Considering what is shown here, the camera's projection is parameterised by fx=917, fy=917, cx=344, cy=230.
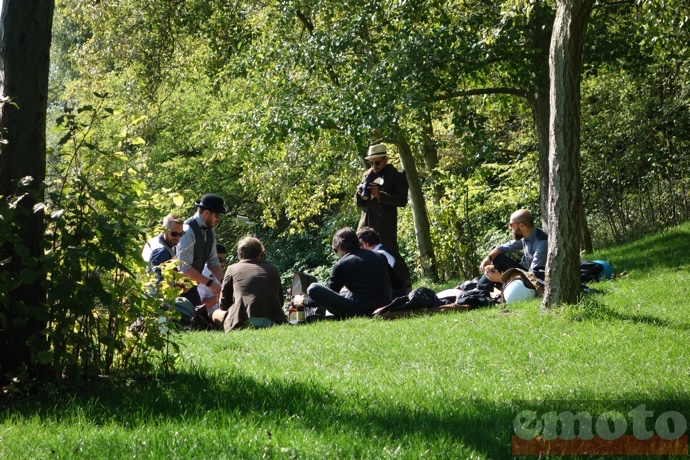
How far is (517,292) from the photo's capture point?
11.9 meters

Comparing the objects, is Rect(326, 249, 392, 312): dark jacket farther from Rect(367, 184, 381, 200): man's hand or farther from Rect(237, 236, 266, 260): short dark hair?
Rect(367, 184, 381, 200): man's hand

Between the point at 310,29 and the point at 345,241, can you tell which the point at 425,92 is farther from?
the point at 310,29

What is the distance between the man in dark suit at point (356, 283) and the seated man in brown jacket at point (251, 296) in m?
0.51

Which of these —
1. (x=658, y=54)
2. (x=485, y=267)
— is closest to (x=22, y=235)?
(x=485, y=267)

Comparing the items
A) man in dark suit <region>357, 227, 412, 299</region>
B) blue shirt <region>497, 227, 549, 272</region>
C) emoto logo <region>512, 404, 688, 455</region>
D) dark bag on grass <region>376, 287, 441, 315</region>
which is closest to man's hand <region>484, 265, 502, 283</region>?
blue shirt <region>497, 227, 549, 272</region>

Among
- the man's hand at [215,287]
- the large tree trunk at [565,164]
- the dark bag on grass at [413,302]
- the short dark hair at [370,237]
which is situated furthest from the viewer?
the man's hand at [215,287]

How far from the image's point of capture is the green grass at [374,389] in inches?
197

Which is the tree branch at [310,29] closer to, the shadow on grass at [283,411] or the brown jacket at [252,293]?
the brown jacket at [252,293]

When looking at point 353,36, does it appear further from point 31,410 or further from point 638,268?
point 31,410

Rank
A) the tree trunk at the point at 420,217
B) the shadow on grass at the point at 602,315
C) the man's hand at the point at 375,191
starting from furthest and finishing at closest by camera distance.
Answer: the tree trunk at the point at 420,217 → the man's hand at the point at 375,191 → the shadow on grass at the point at 602,315

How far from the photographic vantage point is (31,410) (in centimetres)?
578

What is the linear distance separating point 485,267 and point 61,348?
769cm

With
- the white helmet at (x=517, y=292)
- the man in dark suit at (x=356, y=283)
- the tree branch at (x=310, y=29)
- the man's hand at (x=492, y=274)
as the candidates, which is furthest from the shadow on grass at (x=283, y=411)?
the tree branch at (x=310, y=29)

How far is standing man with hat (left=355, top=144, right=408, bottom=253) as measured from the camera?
13734 millimetres
